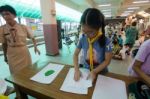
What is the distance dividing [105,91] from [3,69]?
343cm

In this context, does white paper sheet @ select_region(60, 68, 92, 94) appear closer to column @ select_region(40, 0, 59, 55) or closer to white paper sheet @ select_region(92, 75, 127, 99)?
white paper sheet @ select_region(92, 75, 127, 99)

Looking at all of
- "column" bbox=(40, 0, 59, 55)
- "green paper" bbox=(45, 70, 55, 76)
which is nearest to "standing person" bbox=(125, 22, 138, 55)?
"column" bbox=(40, 0, 59, 55)

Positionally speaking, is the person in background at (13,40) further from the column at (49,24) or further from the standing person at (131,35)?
the standing person at (131,35)

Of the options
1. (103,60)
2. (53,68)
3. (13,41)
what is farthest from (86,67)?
(13,41)

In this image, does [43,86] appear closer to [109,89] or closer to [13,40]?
[109,89]

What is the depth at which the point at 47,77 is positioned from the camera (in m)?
1.15

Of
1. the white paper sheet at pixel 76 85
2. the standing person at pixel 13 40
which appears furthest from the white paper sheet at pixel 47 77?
the standing person at pixel 13 40

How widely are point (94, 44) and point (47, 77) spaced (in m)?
0.53

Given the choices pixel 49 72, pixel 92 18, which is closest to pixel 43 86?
pixel 49 72

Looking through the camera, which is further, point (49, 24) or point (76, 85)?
point (49, 24)

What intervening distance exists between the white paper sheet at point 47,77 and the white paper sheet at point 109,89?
1.33 ft

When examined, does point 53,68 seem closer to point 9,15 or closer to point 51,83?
point 51,83

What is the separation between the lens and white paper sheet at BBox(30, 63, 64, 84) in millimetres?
1098

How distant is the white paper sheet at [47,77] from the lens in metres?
1.10
